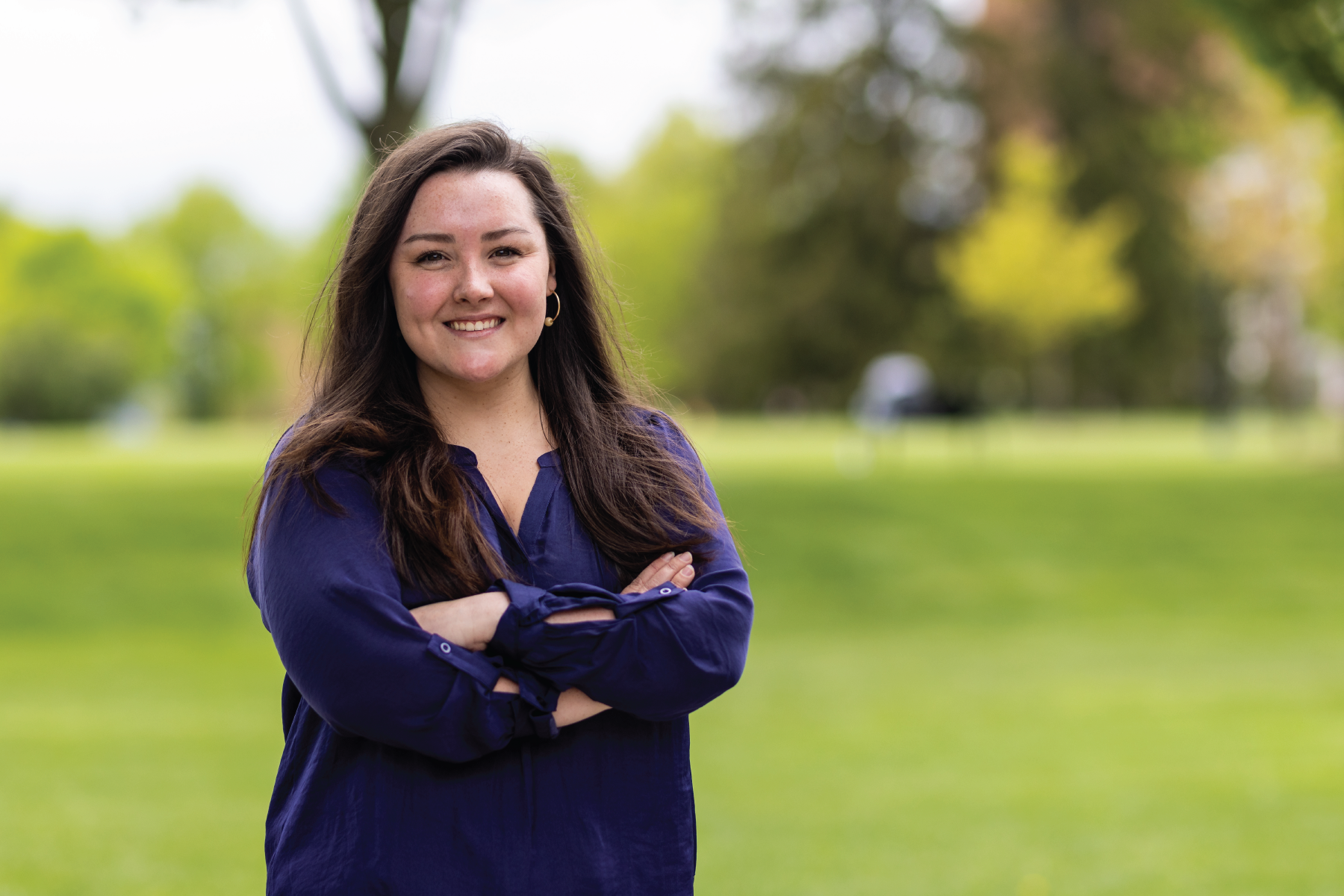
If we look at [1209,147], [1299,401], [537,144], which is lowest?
[1299,401]

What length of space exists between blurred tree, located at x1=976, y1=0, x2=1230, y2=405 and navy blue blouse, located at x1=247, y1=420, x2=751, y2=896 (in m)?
41.8

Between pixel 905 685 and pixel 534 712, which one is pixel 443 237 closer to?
pixel 534 712

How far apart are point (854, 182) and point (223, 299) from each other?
45623 millimetres

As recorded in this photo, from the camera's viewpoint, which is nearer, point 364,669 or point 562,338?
point 364,669

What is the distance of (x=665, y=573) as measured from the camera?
2352mm

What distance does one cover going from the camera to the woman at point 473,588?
2.13 metres

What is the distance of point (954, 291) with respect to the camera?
Result: 4194cm

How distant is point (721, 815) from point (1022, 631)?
25.1ft

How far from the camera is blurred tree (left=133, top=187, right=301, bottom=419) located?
74.8m

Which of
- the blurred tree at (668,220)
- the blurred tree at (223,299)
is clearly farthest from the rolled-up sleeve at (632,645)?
→ the blurred tree at (223,299)

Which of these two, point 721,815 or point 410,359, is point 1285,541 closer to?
point 721,815

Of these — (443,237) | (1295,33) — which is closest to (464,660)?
(443,237)

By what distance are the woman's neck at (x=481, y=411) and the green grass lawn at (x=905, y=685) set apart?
Result: 2.73 ft

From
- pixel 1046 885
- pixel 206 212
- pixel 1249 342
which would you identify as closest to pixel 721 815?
pixel 1046 885
